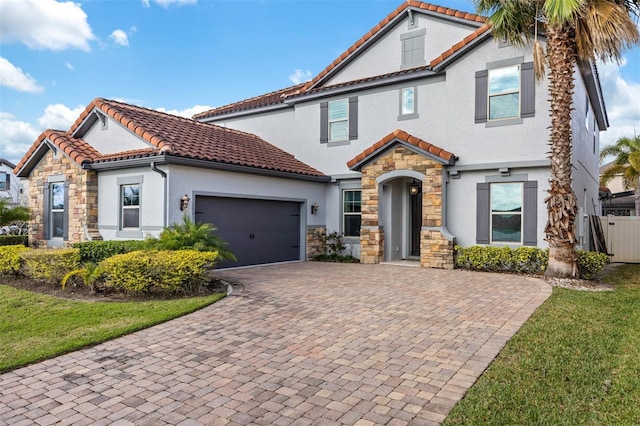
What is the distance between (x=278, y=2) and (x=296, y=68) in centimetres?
679

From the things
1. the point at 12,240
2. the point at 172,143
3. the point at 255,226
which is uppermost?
the point at 172,143

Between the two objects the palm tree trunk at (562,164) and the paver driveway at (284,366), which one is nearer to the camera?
the paver driveway at (284,366)

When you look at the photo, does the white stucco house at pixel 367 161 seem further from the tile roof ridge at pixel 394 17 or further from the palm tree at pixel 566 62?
the palm tree at pixel 566 62

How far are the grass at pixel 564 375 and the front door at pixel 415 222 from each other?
8.24 m

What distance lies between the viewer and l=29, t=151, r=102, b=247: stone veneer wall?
42.5 feet

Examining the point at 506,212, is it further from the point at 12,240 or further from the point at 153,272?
the point at 12,240

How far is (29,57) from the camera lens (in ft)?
61.5

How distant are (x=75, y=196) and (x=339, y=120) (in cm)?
923

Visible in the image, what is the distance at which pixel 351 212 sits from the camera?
16.0m

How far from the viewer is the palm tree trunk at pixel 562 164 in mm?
10312

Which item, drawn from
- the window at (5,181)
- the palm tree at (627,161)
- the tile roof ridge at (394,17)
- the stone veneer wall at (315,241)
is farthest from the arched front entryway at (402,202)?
the window at (5,181)

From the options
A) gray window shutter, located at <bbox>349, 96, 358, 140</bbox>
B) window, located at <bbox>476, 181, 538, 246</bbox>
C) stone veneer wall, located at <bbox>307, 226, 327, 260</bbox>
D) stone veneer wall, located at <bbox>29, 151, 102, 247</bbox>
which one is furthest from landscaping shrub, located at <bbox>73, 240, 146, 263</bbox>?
window, located at <bbox>476, 181, 538, 246</bbox>

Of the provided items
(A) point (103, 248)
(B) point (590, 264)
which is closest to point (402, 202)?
(B) point (590, 264)

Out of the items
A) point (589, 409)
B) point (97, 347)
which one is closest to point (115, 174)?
point (97, 347)
